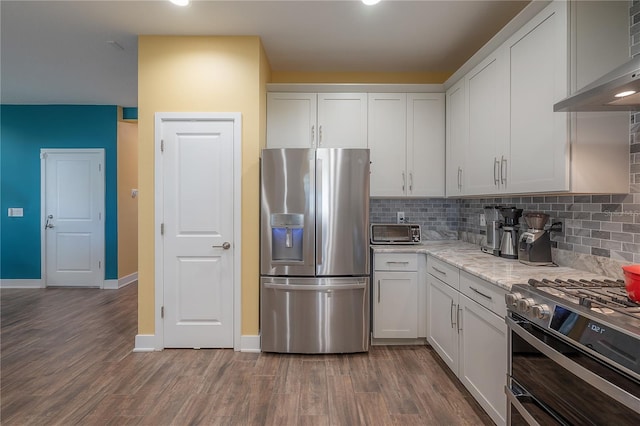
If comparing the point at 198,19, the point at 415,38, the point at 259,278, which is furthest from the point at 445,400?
the point at 198,19

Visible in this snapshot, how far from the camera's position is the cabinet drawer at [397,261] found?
115 inches

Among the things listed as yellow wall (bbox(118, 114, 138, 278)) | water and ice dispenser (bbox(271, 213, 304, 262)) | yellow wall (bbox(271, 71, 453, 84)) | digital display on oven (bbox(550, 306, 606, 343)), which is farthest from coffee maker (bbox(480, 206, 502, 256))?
yellow wall (bbox(118, 114, 138, 278))

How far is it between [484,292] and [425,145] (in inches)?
73.2

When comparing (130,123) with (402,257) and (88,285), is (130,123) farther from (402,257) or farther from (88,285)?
(402,257)

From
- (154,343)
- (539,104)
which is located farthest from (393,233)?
(154,343)

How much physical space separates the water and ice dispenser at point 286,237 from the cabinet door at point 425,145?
130 centimetres

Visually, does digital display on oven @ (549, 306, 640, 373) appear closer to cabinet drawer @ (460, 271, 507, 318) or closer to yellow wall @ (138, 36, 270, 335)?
cabinet drawer @ (460, 271, 507, 318)

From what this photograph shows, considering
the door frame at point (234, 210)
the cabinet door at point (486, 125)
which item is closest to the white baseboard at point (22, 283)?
the door frame at point (234, 210)

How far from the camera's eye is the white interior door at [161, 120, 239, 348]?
2871mm

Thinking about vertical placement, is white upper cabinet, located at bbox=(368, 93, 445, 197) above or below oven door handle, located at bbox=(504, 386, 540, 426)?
above

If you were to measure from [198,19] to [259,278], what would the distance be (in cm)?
223

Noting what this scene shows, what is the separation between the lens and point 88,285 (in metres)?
5.03

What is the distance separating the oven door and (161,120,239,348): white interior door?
220 centimetres

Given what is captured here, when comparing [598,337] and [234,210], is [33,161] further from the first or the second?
[598,337]
